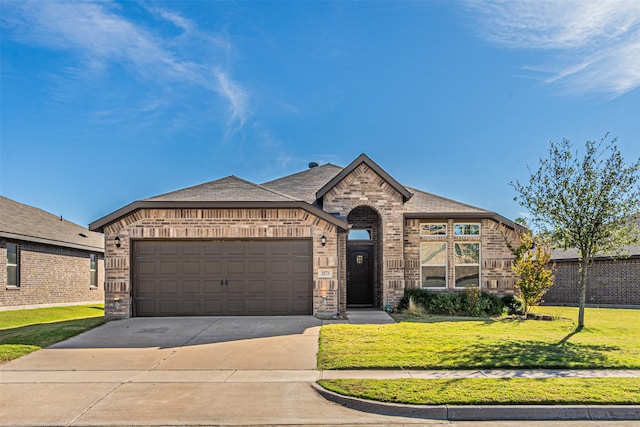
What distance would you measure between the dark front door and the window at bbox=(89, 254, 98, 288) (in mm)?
15466

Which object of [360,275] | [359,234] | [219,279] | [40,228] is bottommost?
[360,275]

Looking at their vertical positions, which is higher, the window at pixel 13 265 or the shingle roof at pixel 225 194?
the shingle roof at pixel 225 194

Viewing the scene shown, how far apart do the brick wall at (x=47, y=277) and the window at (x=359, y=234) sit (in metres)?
13.3

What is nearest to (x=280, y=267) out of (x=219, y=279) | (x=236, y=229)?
(x=236, y=229)

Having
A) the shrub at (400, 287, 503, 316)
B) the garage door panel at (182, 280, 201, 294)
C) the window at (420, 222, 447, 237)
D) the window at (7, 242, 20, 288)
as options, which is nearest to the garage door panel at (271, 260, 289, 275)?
the garage door panel at (182, 280, 201, 294)

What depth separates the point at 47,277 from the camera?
22484 millimetres

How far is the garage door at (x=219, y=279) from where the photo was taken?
49.7 ft

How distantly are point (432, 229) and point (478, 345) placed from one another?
819 cm

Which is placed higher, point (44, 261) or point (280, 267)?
point (280, 267)

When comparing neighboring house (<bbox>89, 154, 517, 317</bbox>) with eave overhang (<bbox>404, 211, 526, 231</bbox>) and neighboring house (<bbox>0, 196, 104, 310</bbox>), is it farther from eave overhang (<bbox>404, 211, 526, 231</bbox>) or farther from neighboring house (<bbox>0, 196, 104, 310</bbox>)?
neighboring house (<bbox>0, 196, 104, 310</bbox>)

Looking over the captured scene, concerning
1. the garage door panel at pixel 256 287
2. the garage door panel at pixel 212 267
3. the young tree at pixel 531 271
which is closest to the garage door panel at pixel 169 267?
the garage door panel at pixel 212 267

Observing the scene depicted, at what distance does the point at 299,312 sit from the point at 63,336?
629 centimetres

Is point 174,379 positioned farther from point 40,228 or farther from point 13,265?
point 40,228

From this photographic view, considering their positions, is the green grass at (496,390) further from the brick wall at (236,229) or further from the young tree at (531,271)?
the young tree at (531,271)
